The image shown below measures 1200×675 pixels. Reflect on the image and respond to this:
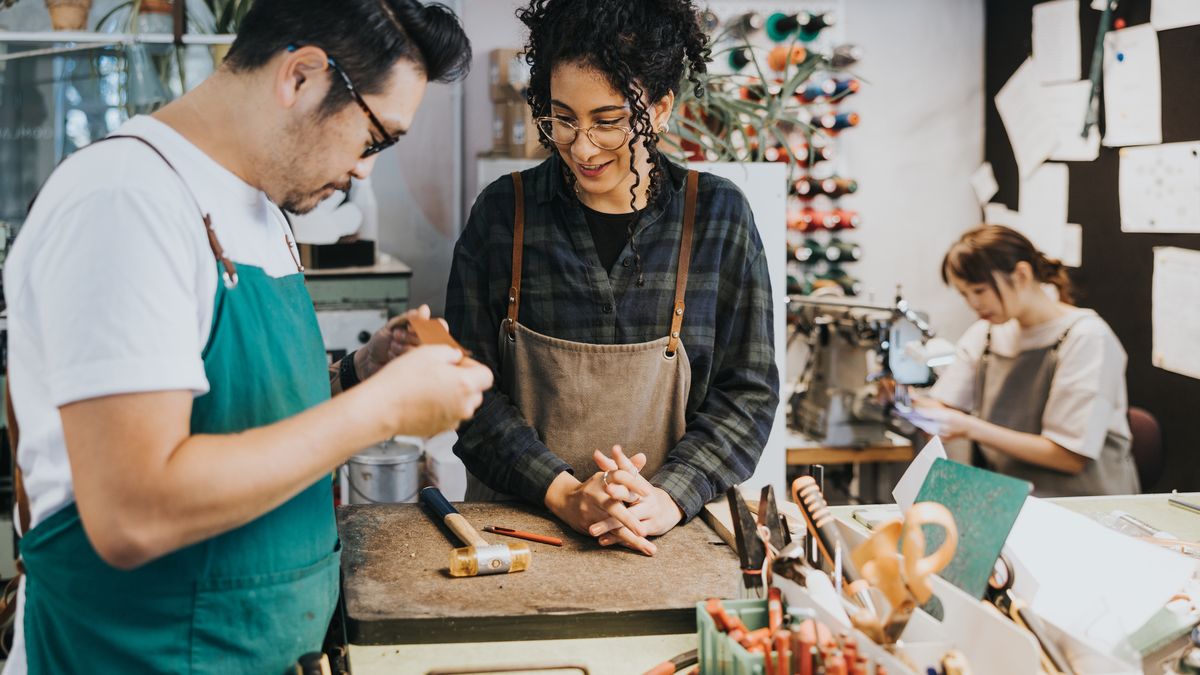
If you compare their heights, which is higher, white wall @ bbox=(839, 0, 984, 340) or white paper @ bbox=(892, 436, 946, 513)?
white wall @ bbox=(839, 0, 984, 340)

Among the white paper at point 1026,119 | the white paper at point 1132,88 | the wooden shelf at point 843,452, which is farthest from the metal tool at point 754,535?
the white paper at point 1026,119

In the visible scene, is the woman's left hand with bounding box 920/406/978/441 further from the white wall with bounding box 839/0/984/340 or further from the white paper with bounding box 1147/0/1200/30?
the white paper with bounding box 1147/0/1200/30

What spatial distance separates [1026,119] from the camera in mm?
4621

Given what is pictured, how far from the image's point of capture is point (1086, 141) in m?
4.19

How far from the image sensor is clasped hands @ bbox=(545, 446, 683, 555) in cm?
160

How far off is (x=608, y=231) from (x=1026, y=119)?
3.41m

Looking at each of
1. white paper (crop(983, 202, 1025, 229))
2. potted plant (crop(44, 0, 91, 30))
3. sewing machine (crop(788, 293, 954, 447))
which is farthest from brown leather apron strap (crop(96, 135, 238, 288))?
white paper (crop(983, 202, 1025, 229))

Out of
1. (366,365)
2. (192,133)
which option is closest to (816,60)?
(366,365)

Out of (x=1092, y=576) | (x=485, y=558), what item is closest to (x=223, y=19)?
(x=485, y=558)

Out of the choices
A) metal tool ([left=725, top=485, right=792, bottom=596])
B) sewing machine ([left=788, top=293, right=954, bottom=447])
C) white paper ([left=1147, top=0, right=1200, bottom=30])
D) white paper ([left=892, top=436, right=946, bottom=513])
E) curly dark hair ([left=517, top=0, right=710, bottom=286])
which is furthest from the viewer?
white paper ([left=1147, top=0, right=1200, bottom=30])

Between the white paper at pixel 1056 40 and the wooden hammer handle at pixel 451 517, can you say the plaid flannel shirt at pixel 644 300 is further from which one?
the white paper at pixel 1056 40

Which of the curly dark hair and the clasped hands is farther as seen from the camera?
the curly dark hair

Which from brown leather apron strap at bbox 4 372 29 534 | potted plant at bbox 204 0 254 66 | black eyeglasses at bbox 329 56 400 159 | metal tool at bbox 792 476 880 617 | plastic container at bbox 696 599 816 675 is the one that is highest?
potted plant at bbox 204 0 254 66

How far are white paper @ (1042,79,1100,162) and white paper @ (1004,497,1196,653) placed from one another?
3262mm
